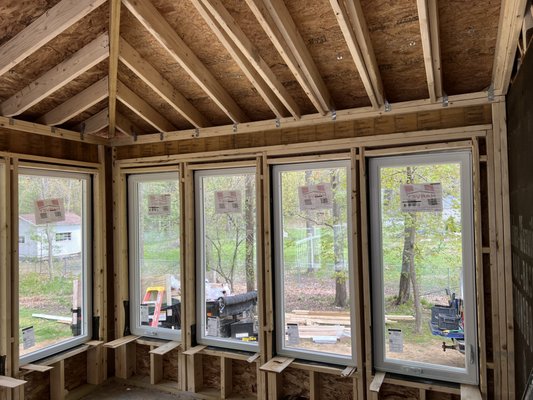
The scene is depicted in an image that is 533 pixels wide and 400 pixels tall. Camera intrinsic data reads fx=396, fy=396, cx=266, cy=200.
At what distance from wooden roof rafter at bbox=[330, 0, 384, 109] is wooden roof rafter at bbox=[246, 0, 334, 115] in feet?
1.18

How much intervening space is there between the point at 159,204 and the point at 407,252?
2.72m

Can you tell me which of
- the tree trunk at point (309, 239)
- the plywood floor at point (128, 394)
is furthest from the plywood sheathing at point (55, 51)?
the plywood floor at point (128, 394)

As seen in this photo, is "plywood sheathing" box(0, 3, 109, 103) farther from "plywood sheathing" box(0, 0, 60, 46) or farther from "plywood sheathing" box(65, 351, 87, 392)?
"plywood sheathing" box(65, 351, 87, 392)

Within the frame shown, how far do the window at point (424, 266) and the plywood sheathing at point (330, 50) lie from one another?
25.7 inches

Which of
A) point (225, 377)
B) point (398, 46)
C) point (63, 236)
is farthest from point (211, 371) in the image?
point (398, 46)

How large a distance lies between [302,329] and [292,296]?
0.33 m

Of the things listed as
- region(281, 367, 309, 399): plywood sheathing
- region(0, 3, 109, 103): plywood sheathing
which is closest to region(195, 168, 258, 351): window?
region(281, 367, 309, 399): plywood sheathing

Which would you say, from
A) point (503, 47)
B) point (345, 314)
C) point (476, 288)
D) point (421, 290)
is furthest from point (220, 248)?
point (503, 47)

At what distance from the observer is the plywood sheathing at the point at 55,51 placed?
10.1 feet

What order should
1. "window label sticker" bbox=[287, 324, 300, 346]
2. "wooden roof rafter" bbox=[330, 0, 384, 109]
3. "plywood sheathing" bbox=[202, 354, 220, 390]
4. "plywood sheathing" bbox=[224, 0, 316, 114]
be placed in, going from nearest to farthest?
"wooden roof rafter" bbox=[330, 0, 384, 109]
"plywood sheathing" bbox=[224, 0, 316, 114]
"window label sticker" bbox=[287, 324, 300, 346]
"plywood sheathing" bbox=[202, 354, 220, 390]

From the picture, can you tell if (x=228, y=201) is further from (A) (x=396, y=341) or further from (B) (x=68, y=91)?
(A) (x=396, y=341)

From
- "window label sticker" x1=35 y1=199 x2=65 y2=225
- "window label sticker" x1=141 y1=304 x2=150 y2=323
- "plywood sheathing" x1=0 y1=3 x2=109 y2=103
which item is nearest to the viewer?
"plywood sheathing" x1=0 y1=3 x2=109 y2=103

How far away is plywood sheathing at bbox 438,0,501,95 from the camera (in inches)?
101

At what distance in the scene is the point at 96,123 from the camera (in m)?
4.28
